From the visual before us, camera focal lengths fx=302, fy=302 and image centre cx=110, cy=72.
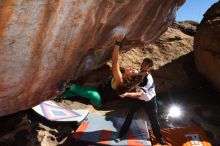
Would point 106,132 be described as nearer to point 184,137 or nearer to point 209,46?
point 184,137

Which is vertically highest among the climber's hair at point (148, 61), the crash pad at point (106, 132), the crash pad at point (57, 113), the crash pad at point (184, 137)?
the climber's hair at point (148, 61)

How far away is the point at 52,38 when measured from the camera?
14.5 feet

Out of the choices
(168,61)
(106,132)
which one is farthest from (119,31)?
(168,61)

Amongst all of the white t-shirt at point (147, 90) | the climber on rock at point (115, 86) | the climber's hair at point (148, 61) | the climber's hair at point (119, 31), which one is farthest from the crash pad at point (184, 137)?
the climber's hair at point (119, 31)

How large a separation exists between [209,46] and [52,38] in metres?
7.10

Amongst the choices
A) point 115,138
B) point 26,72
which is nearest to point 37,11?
point 26,72

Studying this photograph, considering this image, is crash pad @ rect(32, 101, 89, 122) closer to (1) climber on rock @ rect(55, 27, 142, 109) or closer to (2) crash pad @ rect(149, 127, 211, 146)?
(1) climber on rock @ rect(55, 27, 142, 109)

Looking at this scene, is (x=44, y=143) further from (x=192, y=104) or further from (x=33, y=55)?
(x=192, y=104)

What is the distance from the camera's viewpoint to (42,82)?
5.11 m

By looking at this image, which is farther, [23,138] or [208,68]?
[208,68]

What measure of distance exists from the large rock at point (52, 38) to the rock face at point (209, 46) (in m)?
4.05

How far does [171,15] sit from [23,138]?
4766mm

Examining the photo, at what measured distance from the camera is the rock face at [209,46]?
32.6ft

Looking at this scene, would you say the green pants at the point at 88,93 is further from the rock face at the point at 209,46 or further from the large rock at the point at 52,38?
the rock face at the point at 209,46
